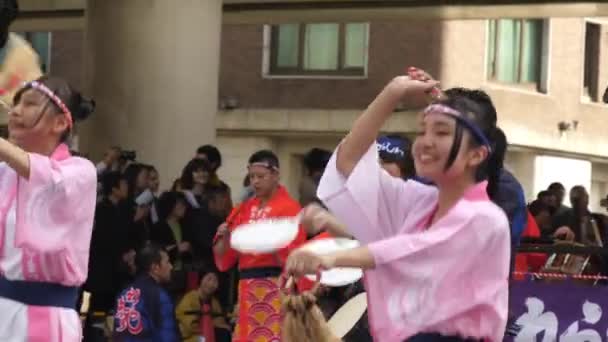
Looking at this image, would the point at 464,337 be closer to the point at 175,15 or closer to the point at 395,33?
the point at 175,15

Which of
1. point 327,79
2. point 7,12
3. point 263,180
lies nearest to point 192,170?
point 263,180

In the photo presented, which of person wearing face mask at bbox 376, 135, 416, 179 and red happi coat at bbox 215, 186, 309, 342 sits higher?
person wearing face mask at bbox 376, 135, 416, 179

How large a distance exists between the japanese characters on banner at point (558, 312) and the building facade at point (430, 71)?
18.2 m

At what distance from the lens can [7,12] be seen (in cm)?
778

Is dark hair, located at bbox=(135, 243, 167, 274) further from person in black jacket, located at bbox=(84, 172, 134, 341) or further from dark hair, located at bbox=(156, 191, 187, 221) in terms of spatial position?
dark hair, located at bbox=(156, 191, 187, 221)

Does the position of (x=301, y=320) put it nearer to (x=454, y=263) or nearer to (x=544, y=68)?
(x=454, y=263)

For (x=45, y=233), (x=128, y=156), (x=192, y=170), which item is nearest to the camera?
(x=45, y=233)

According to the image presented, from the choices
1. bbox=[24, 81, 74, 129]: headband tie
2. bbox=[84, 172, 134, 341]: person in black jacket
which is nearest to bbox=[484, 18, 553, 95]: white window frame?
bbox=[84, 172, 134, 341]: person in black jacket

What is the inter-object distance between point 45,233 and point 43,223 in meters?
0.04

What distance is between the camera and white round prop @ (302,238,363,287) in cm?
619

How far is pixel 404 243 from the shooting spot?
5.93 m

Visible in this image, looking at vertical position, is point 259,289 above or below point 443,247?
below

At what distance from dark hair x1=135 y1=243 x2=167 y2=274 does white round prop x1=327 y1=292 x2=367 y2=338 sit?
2.97 m

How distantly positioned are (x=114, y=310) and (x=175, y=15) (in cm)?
445
